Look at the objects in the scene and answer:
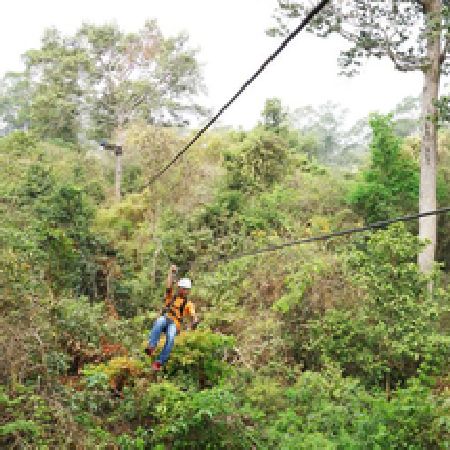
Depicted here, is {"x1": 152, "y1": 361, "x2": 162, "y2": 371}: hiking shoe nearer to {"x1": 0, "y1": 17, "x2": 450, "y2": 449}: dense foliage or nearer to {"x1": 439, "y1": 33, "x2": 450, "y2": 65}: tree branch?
{"x1": 0, "y1": 17, "x2": 450, "y2": 449}: dense foliage

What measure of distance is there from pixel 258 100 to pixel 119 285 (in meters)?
8.31

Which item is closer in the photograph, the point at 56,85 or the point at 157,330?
the point at 157,330

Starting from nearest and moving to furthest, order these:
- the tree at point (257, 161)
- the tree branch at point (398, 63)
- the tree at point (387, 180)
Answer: the tree branch at point (398, 63)
the tree at point (387, 180)
the tree at point (257, 161)

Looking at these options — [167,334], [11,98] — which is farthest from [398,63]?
[11,98]

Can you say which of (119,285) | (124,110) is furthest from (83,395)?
(124,110)

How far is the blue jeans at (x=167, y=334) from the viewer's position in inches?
238

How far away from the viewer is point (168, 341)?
19.7 ft

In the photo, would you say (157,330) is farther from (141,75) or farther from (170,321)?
(141,75)

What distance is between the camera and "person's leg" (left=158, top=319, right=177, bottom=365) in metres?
6.02

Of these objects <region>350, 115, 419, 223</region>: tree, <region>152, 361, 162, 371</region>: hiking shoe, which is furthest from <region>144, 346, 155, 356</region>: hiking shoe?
<region>350, 115, 419, 223</region>: tree

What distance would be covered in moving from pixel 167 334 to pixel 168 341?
8 centimetres

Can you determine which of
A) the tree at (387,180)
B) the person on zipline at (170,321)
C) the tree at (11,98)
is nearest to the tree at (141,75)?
the tree at (387,180)

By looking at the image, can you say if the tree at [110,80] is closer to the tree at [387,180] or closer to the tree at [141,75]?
the tree at [141,75]

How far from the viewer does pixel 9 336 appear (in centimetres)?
504
